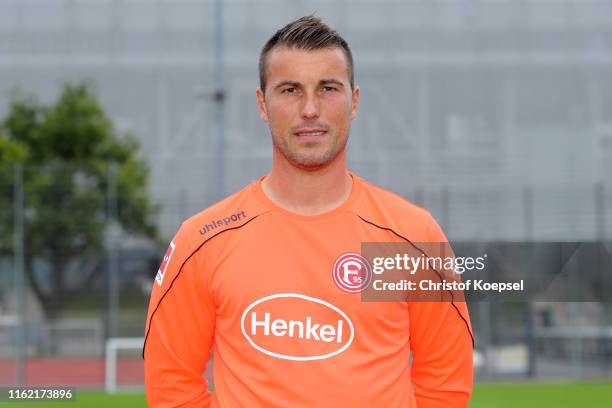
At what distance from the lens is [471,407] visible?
10.9 m

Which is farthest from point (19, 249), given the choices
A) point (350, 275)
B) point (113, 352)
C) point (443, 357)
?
point (350, 275)

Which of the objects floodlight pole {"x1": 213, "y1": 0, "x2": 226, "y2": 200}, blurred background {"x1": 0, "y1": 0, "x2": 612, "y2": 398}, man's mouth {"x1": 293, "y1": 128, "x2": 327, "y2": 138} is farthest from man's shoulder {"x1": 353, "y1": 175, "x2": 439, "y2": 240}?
blurred background {"x1": 0, "y1": 0, "x2": 612, "y2": 398}

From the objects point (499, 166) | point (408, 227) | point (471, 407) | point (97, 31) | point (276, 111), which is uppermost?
point (97, 31)

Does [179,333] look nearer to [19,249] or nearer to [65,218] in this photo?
[19,249]

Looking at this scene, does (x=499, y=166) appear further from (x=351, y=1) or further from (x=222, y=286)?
(x=222, y=286)

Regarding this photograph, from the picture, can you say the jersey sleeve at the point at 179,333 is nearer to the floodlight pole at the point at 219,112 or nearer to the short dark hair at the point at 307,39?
the short dark hair at the point at 307,39

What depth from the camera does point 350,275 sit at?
225cm

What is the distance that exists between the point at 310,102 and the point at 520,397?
1069 cm

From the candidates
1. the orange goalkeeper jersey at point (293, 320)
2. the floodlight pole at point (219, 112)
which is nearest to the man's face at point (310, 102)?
the orange goalkeeper jersey at point (293, 320)

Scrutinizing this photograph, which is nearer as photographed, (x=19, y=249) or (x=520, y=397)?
(x=520, y=397)

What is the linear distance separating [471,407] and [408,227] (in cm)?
905

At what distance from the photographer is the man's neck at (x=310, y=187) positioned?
2.30 m

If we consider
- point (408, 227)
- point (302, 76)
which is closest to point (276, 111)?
point (302, 76)

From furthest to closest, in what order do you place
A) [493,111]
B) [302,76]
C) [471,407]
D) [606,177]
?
[493,111] < [606,177] < [471,407] < [302,76]
